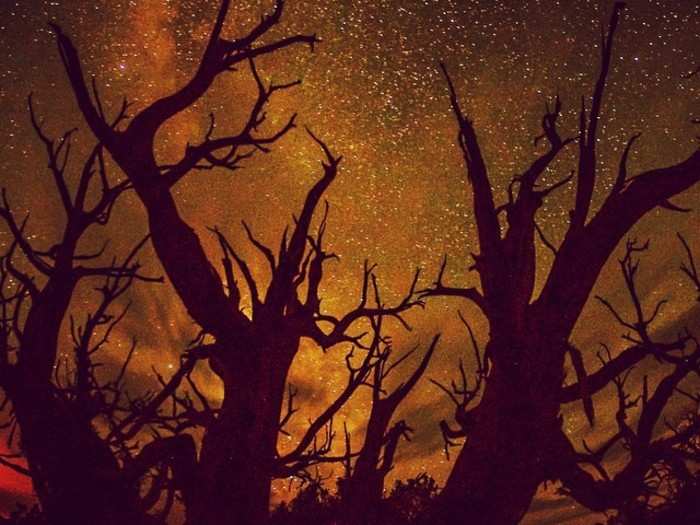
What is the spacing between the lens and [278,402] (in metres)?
4.65

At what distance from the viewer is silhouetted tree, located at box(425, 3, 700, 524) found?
3410 mm

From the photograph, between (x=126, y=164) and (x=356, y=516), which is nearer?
(x=126, y=164)

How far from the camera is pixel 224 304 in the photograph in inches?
180

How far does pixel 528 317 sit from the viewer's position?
3883 mm

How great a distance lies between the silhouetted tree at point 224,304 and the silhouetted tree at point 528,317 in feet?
4.32

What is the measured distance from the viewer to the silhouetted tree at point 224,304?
3.95 m

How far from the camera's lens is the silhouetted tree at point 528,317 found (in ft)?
11.2

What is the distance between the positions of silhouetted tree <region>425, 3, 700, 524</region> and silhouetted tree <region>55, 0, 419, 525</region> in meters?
1.32

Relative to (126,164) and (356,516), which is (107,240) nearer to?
(126,164)

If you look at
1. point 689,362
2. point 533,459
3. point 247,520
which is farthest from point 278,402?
point 689,362

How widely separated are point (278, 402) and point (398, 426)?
50.4 inches

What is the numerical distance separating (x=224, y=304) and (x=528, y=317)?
6.87 feet

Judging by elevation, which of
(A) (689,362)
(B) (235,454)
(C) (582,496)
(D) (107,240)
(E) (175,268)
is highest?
(D) (107,240)

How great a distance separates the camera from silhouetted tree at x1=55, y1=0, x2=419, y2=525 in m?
3.95
